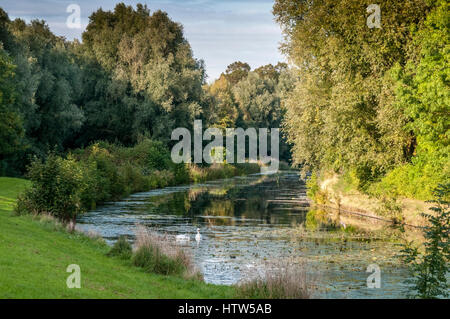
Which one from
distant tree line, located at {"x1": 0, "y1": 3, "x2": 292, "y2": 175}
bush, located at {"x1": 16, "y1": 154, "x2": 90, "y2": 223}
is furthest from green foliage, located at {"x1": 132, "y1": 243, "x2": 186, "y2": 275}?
distant tree line, located at {"x1": 0, "y1": 3, "x2": 292, "y2": 175}

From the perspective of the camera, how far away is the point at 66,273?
14.4m

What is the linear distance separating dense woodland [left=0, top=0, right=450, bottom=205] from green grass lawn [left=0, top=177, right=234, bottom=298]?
8.69 meters

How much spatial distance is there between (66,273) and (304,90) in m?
27.7

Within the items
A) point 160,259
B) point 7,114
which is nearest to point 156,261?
point 160,259

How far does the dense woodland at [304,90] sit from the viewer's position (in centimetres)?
3041

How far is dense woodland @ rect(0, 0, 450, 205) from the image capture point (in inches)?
1197

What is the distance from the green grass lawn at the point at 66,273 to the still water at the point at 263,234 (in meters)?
2.58

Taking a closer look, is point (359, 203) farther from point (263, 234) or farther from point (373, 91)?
point (263, 234)

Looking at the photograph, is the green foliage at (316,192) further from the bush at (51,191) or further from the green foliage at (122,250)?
the green foliage at (122,250)

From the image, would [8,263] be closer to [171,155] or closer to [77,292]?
[77,292]

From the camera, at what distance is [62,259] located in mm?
16641

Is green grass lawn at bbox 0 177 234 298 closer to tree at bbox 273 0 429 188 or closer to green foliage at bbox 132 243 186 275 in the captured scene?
green foliage at bbox 132 243 186 275

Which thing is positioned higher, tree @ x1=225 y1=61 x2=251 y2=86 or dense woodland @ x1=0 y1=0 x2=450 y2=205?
tree @ x1=225 y1=61 x2=251 y2=86
